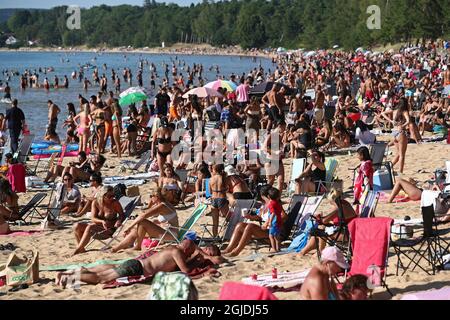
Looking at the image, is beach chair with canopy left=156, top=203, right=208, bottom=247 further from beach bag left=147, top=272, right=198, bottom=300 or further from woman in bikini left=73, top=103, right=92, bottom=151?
woman in bikini left=73, top=103, right=92, bottom=151

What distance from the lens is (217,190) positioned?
10.1 meters

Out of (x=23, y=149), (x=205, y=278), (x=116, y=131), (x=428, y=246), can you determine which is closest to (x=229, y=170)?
(x=205, y=278)

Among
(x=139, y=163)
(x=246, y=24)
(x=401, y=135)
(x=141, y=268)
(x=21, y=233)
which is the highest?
(x=246, y=24)

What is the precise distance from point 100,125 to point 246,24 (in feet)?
369

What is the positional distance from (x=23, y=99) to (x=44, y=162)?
27.0m

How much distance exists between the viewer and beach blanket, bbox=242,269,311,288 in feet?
23.7

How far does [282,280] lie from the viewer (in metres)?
7.38

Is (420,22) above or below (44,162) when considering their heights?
above

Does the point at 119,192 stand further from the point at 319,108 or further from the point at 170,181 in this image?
the point at 319,108

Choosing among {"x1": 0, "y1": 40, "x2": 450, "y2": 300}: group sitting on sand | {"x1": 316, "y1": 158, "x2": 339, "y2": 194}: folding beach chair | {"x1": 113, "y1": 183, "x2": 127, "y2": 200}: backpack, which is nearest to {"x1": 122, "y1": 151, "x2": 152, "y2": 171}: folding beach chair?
{"x1": 0, "y1": 40, "x2": 450, "y2": 300}: group sitting on sand

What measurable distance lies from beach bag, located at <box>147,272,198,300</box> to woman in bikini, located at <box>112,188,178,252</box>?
3.28m

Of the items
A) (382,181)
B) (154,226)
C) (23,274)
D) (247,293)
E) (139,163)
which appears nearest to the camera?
(247,293)
